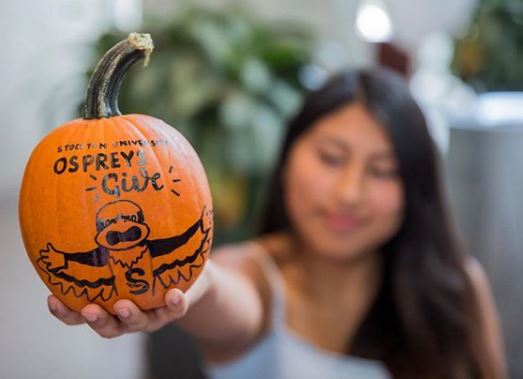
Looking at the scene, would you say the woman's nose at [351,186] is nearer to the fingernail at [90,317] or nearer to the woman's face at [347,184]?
the woman's face at [347,184]

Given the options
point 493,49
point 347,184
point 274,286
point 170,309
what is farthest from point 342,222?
point 493,49

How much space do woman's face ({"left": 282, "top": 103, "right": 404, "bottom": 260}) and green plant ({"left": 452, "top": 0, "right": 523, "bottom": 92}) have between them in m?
1.27

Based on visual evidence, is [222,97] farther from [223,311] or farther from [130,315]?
[130,315]

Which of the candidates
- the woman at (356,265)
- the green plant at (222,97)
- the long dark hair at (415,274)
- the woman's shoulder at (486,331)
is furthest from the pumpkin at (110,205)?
the green plant at (222,97)

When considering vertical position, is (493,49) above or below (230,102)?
above

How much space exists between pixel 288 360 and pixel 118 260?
33.2 inches

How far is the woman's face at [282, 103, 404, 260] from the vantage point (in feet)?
3.34

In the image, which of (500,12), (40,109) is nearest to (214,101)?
(40,109)

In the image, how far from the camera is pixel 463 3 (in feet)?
8.23

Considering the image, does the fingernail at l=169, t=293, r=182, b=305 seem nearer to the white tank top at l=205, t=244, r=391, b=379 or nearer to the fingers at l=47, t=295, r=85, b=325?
the fingers at l=47, t=295, r=85, b=325

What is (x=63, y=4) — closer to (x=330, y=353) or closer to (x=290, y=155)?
(x=290, y=155)

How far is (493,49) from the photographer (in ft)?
6.94

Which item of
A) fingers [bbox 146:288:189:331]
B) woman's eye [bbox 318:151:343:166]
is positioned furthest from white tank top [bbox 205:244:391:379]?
fingers [bbox 146:288:189:331]

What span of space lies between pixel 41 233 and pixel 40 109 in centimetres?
66
